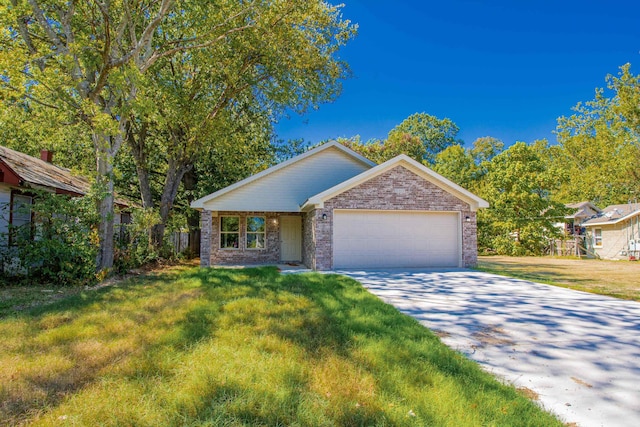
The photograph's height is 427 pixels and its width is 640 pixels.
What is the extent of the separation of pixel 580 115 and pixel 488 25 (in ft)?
88.1

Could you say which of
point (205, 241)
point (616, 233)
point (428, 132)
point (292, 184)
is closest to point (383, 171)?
point (292, 184)

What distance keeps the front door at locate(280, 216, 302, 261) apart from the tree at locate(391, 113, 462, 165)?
28.3 metres

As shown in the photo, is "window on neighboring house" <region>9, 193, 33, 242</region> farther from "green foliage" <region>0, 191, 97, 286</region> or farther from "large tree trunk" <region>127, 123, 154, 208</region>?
"large tree trunk" <region>127, 123, 154, 208</region>

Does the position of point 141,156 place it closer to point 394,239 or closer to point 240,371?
point 394,239

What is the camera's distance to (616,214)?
2406cm

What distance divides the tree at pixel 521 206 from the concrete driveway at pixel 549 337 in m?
17.6

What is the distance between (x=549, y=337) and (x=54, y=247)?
10.9 meters

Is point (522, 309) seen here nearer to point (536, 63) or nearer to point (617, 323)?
point (617, 323)

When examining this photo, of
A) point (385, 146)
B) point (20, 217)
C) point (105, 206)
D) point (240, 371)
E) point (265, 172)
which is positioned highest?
point (385, 146)

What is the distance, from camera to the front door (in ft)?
56.6

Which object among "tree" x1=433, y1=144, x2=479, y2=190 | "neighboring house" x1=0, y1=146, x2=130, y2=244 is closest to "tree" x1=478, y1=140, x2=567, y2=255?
"tree" x1=433, y1=144, x2=479, y2=190

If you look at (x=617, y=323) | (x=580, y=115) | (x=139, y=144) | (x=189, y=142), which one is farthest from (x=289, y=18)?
(x=580, y=115)

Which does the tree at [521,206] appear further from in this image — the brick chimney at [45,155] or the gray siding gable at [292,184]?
the brick chimney at [45,155]

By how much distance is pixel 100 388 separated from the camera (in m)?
3.21
